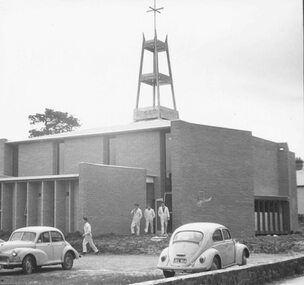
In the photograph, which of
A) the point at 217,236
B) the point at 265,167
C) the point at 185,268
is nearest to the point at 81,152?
the point at 265,167

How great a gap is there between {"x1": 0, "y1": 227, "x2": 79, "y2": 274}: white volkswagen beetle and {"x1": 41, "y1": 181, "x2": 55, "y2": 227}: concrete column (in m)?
12.2

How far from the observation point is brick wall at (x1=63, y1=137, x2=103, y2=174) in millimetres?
38500

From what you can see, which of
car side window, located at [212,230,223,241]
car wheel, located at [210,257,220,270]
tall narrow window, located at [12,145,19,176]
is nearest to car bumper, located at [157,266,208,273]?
car wheel, located at [210,257,220,270]

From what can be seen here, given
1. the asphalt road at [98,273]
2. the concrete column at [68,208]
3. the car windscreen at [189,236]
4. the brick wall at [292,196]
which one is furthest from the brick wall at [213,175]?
the car windscreen at [189,236]

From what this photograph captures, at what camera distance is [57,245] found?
1905 centimetres

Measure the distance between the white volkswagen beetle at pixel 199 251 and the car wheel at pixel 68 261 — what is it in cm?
416

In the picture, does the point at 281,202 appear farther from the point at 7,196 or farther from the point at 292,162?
the point at 7,196

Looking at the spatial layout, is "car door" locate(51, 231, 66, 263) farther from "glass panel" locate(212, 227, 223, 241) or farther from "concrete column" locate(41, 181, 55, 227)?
"concrete column" locate(41, 181, 55, 227)

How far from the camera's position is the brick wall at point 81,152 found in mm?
38500

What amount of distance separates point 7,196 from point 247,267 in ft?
74.2

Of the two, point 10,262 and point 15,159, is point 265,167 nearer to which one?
point 15,159

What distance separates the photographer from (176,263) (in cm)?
1608

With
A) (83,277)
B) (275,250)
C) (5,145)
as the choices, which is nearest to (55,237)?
(83,277)

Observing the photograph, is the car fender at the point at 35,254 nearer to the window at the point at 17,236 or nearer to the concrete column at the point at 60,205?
the window at the point at 17,236
